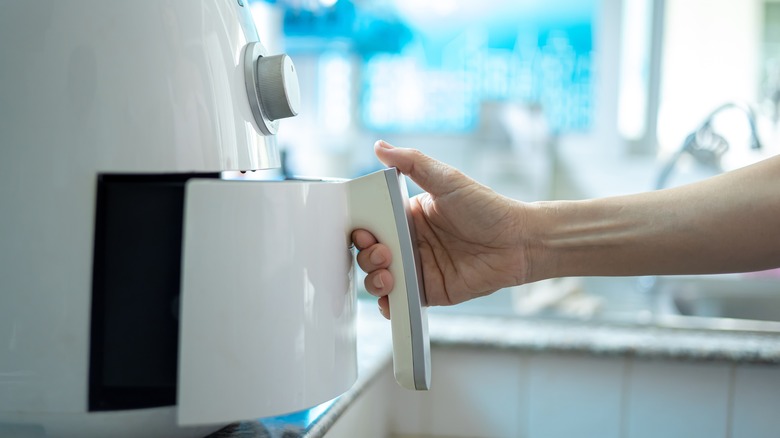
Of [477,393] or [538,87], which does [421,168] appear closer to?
[477,393]

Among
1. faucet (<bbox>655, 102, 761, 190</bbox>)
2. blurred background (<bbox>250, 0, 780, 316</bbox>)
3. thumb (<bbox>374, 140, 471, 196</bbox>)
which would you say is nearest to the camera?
thumb (<bbox>374, 140, 471, 196</bbox>)

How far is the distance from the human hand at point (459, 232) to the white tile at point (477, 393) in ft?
0.93

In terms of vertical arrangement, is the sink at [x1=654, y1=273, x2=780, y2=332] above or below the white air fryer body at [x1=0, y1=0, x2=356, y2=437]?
below

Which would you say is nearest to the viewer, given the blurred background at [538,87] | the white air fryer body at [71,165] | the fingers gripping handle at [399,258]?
the white air fryer body at [71,165]

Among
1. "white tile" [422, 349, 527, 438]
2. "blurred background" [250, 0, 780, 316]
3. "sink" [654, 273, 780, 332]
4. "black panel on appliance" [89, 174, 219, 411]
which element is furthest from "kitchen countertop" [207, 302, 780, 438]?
"black panel on appliance" [89, 174, 219, 411]

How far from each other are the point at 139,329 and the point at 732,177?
602 millimetres

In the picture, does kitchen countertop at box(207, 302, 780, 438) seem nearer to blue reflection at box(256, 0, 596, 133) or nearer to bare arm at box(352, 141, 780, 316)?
bare arm at box(352, 141, 780, 316)

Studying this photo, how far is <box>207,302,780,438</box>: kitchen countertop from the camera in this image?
1.03 meters

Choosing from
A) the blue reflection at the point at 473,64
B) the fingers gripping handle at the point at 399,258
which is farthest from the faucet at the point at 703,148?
the fingers gripping handle at the point at 399,258

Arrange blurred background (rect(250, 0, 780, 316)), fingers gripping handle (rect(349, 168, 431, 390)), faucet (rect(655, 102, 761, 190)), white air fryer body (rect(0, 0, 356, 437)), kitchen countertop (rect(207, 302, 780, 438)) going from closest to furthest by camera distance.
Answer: white air fryer body (rect(0, 0, 356, 437)) → fingers gripping handle (rect(349, 168, 431, 390)) → kitchen countertop (rect(207, 302, 780, 438)) → faucet (rect(655, 102, 761, 190)) → blurred background (rect(250, 0, 780, 316))

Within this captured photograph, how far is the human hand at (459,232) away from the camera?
0.74 meters

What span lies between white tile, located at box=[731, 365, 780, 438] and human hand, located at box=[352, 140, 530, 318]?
1.43ft

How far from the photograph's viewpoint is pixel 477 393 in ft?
3.64

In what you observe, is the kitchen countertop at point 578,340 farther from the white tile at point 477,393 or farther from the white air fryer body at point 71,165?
the white air fryer body at point 71,165
